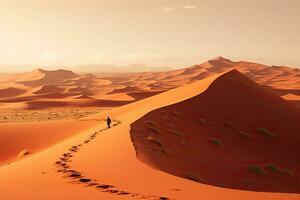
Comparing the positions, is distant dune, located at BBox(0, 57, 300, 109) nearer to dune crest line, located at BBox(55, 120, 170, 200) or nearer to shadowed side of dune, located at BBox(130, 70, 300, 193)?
shadowed side of dune, located at BBox(130, 70, 300, 193)

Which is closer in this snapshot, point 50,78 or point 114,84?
point 114,84

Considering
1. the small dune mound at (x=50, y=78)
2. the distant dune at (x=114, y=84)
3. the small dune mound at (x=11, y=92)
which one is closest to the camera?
the distant dune at (x=114, y=84)

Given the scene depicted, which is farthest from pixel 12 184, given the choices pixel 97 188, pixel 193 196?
pixel 193 196

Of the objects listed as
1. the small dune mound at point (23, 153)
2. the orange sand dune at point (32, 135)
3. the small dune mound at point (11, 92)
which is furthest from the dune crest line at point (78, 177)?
the small dune mound at point (11, 92)

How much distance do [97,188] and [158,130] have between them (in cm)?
1047

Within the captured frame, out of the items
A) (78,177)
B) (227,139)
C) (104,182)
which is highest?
(104,182)

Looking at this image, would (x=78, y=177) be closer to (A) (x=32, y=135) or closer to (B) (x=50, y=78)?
(A) (x=32, y=135)

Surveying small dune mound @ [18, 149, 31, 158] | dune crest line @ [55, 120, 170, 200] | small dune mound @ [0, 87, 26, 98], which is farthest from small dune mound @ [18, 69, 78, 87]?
dune crest line @ [55, 120, 170, 200]

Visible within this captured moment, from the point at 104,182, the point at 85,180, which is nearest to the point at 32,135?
the point at 85,180

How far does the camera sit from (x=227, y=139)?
20.8 metres

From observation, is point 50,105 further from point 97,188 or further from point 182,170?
point 97,188

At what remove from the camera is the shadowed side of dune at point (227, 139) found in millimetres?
15016

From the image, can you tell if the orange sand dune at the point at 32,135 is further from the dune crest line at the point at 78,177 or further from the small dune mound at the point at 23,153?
the dune crest line at the point at 78,177

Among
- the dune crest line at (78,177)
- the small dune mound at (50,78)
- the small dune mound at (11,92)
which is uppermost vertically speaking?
the dune crest line at (78,177)
